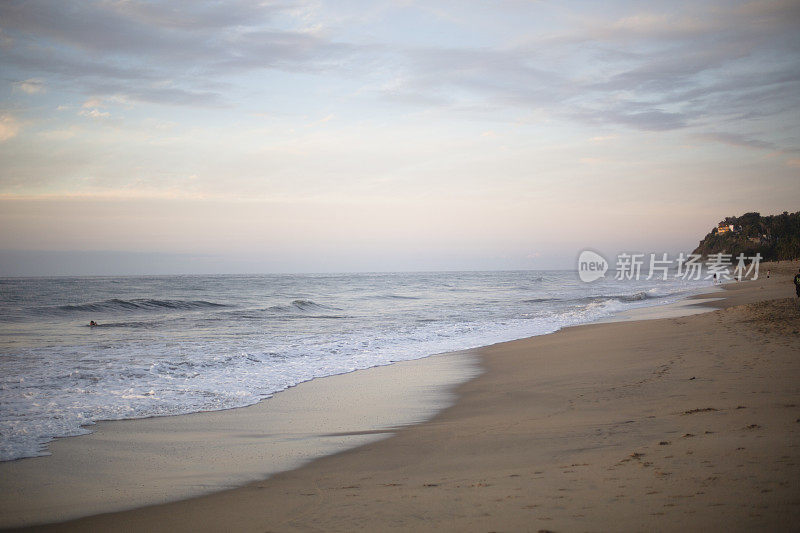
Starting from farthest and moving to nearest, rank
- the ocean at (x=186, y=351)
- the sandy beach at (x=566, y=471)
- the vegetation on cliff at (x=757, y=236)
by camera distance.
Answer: the vegetation on cliff at (x=757, y=236), the ocean at (x=186, y=351), the sandy beach at (x=566, y=471)

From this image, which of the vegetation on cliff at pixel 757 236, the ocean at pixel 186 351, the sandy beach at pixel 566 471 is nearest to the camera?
the sandy beach at pixel 566 471

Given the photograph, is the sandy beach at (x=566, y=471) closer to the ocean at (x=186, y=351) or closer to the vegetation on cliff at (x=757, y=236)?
the ocean at (x=186, y=351)

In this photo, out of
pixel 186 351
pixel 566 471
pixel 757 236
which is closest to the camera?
pixel 566 471

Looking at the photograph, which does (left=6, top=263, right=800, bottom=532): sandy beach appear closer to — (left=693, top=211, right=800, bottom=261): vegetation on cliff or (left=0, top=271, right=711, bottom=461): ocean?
(left=0, top=271, right=711, bottom=461): ocean

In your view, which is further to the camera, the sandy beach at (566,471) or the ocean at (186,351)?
the ocean at (186,351)

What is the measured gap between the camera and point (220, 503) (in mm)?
4133

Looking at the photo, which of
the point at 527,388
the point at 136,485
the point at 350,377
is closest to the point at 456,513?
the point at 136,485

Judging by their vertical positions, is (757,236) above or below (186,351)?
above

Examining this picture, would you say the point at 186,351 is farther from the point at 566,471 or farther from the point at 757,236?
the point at 757,236

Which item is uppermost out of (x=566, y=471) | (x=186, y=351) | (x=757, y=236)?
(x=757, y=236)

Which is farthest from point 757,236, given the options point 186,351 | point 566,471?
point 566,471

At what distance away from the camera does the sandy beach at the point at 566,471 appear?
316 centimetres

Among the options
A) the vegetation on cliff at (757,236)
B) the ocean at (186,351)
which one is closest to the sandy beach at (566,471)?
the ocean at (186,351)

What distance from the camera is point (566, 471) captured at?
410cm
